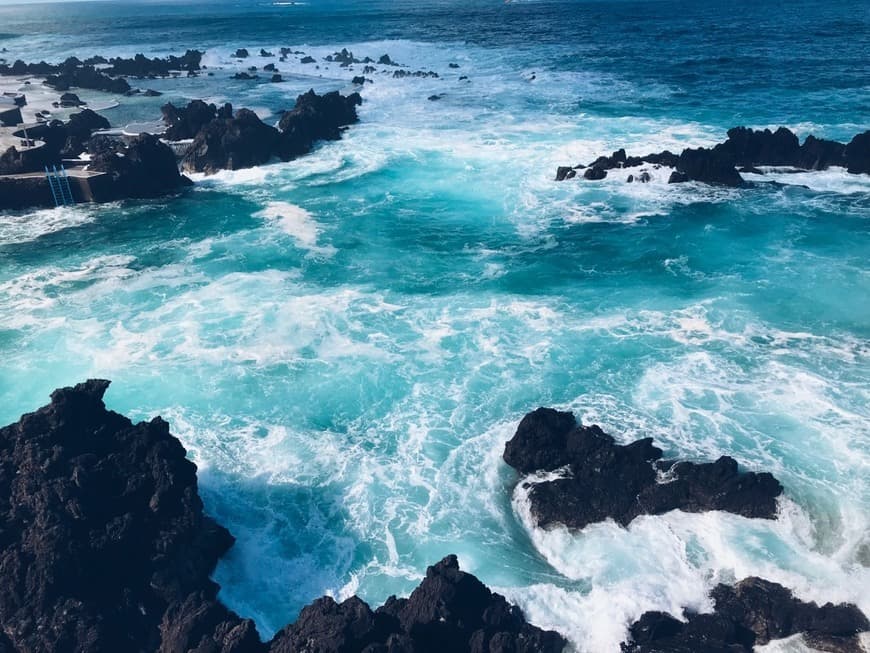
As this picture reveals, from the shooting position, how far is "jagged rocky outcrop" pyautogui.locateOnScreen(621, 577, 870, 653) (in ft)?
50.4

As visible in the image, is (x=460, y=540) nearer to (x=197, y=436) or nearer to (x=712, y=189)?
(x=197, y=436)

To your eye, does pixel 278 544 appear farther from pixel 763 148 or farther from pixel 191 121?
pixel 191 121

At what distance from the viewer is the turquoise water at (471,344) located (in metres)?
18.3

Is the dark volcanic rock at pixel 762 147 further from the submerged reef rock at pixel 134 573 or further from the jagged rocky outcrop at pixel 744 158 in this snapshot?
the submerged reef rock at pixel 134 573

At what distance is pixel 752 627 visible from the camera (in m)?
15.8

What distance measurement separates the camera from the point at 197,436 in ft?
75.5

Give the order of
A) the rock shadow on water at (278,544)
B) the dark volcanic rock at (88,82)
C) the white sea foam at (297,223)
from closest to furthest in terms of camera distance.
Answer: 1. the rock shadow on water at (278,544)
2. the white sea foam at (297,223)
3. the dark volcanic rock at (88,82)

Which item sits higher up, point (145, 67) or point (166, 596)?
point (145, 67)

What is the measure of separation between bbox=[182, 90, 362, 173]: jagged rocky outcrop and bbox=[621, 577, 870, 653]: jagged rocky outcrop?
4474 cm

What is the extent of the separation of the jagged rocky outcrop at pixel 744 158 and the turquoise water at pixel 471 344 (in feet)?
4.39

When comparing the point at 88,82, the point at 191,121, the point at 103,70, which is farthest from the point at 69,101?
the point at 103,70

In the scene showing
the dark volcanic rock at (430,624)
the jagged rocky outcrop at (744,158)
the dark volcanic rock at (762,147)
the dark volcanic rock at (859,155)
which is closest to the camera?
the dark volcanic rock at (430,624)

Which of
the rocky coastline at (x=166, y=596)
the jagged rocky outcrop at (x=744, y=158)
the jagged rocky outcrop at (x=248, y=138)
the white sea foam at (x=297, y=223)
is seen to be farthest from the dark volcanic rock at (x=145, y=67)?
the rocky coastline at (x=166, y=596)

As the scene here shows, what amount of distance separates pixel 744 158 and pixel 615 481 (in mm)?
34147
